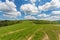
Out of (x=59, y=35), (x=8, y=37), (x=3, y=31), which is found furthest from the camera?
(x=59, y=35)

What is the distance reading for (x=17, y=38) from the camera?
17.0m

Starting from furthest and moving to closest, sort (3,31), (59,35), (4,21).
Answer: (4,21) → (59,35) → (3,31)

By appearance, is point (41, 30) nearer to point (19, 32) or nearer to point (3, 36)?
point (19, 32)

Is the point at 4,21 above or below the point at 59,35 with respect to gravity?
above

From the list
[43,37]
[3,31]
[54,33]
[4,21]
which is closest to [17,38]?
[3,31]

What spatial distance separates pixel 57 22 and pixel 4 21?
364 inches

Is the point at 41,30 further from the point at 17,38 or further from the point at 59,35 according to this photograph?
the point at 17,38

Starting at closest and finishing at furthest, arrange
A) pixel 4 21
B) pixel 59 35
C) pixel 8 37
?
pixel 8 37 → pixel 59 35 → pixel 4 21

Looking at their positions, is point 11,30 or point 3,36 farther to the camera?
point 11,30

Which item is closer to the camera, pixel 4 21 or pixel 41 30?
pixel 41 30

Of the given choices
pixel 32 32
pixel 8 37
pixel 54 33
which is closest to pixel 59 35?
pixel 54 33

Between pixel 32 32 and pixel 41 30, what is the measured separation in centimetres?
170

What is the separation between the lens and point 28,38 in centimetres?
1769

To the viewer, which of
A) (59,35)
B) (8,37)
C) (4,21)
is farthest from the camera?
(4,21)
